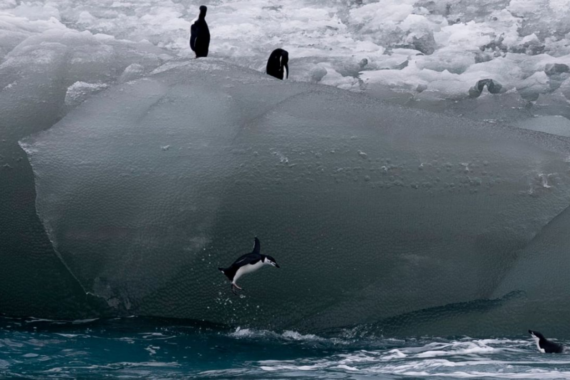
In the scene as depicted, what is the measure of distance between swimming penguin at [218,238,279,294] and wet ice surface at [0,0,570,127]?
3.23 meters

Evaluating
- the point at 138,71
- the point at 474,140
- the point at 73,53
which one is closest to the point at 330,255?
the point at 474,140

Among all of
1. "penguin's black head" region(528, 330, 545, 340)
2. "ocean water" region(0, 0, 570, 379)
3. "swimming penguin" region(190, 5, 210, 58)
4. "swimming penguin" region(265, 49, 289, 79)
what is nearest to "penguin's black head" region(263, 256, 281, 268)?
"ocean water" region(0, 0, 570, 379)

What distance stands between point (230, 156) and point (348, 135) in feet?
3.04

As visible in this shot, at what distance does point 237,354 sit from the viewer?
17.4 feet

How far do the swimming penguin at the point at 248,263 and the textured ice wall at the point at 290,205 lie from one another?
236mm

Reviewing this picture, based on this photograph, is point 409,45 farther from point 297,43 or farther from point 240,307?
point 240,307

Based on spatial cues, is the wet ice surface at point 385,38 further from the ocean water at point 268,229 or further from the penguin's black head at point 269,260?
the penguin's black head at point 269,260

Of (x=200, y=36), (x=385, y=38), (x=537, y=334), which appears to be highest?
(x=385, y=38)

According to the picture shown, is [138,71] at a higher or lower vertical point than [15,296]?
higher

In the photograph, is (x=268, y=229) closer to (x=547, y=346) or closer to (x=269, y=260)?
(x=269, y=260)

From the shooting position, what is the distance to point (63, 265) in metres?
5.99

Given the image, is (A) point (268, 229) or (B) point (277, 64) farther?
(B) point (277, 64)

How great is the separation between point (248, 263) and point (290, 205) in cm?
70

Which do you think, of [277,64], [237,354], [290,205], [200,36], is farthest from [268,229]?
[200,36]
